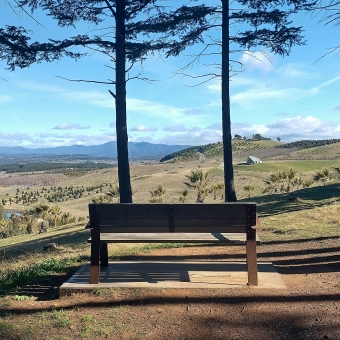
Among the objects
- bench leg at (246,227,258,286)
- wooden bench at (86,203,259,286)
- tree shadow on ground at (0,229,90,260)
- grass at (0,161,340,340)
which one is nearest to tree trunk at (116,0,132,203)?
tree shadow on ground at (0,229,90,260)

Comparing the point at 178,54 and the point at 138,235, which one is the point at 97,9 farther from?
the point at 138,235

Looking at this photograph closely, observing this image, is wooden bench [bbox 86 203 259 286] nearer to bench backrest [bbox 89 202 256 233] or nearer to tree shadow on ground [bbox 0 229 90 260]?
bench backrest [bbox 89 202 256 233]

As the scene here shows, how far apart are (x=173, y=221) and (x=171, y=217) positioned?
5 cm

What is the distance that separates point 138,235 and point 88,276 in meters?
0.76

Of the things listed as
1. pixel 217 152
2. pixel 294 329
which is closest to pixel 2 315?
pixel 294 329

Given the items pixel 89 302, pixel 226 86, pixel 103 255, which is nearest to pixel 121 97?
pixel 226 86

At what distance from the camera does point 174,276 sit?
4562mm

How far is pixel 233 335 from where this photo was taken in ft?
10.3

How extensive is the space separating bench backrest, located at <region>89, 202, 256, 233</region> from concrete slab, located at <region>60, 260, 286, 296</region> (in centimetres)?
58

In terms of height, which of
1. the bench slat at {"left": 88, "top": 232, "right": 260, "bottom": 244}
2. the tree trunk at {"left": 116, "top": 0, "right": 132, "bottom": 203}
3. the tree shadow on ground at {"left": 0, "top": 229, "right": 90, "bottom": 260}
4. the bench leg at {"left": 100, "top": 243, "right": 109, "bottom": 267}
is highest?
the tree trunk at {"left": 116, "top": 0, "right": 132, "bottom": 203}

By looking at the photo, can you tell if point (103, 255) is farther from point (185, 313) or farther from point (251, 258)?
point (251, 258)

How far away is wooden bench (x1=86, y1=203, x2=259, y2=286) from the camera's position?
166 inches

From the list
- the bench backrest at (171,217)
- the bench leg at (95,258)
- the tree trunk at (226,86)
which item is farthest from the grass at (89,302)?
the tree trunk at (226,86)

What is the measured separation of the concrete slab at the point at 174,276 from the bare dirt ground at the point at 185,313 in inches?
4.5
